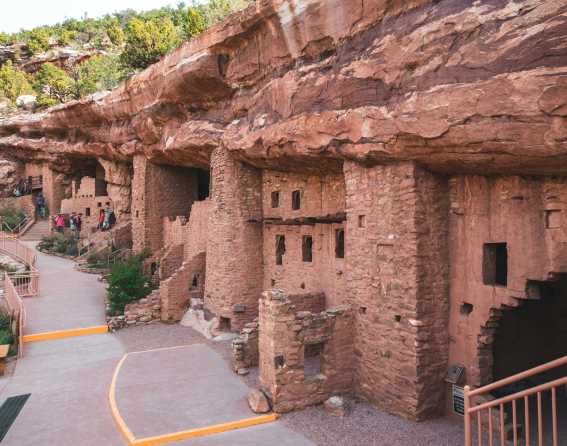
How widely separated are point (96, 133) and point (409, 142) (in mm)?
20573

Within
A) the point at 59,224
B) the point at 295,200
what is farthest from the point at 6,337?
the point at 59,224

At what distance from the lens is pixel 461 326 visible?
9.84 metres

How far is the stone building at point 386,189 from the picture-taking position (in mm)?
7770

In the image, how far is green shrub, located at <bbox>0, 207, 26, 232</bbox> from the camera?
30.5m

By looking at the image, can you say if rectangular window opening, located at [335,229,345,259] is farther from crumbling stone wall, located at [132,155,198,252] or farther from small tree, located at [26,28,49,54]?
small tree, located at [26,28,49,54]

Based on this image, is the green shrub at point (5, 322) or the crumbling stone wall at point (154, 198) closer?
the green shrub at point (5, 322)

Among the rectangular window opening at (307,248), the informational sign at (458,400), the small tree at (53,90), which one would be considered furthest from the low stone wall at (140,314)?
the small tree at (53,90)

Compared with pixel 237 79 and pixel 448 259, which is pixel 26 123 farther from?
pixel 448 259

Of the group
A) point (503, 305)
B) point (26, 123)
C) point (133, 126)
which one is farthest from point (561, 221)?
point (26, 123)

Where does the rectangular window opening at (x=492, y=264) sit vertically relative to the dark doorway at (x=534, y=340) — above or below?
above

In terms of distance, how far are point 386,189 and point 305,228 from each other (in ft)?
17.1

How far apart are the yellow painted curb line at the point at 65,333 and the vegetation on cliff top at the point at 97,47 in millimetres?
11597

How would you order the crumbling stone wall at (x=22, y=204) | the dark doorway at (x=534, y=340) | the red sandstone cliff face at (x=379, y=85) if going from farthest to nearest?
1. the crumbling stone wall at (x=22, y=204)
2. the dark doorway at (x=534, y=340)
3. the red sandstone cliff face at (x=379, y=85)

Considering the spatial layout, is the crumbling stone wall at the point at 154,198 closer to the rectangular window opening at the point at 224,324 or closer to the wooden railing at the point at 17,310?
the wooden railing at the point at 17,310
